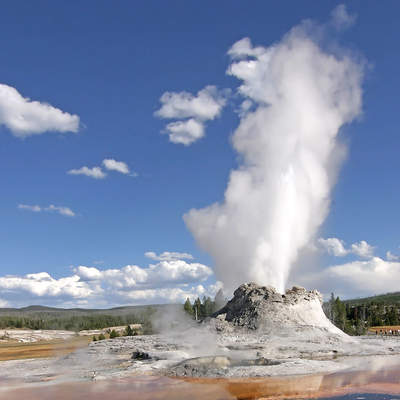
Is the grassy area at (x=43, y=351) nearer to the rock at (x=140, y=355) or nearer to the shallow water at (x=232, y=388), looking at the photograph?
the rock at (x=140, y=355)

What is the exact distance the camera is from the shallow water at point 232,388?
19.7m

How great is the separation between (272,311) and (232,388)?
16.0 meters

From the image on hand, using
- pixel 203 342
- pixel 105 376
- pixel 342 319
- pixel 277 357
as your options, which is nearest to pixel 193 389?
pixel 105 376

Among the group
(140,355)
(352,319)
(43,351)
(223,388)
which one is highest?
(352,319)

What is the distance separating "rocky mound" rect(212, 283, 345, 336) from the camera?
36.0 m

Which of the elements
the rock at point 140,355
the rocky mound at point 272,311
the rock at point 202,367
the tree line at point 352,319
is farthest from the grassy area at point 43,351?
the tree line at point 352,319

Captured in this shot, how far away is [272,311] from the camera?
37.2 meters

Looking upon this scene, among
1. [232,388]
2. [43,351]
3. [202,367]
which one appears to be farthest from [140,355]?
[43,351]

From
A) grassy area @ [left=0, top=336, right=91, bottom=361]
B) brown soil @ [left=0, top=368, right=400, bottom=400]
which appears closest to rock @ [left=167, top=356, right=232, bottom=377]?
brown soil @ [left=0, top=368, right=400, bottom=400]

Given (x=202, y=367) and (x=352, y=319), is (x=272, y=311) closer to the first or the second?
(x=202, y=367)

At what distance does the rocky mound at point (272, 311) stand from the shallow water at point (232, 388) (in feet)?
35.6

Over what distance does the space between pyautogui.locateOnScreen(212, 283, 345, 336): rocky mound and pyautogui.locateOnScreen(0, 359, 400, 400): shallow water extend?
10857 millimetres

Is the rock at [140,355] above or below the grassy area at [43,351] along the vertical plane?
above

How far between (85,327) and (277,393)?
343 feet
